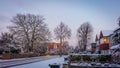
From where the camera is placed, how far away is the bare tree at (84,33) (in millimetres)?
86938

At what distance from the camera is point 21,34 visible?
67.9m

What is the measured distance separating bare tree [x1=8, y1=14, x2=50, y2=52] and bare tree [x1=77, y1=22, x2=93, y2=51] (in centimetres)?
2206

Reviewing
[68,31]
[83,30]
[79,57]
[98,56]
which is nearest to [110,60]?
[98,56]

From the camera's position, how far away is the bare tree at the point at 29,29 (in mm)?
67875

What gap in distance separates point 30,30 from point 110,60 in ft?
151

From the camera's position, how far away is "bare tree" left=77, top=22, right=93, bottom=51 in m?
86.9

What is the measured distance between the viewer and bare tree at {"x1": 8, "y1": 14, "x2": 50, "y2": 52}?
67.9 meters

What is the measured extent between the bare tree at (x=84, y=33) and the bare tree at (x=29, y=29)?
22.1 meters

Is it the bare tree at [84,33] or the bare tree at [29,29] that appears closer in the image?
the bare tree at [29,29]

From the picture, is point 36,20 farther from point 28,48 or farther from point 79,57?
point 79,57

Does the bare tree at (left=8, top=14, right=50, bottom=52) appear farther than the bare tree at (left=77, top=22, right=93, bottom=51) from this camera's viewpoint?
No

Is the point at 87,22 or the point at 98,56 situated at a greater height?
the point at 87,22

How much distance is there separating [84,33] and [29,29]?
28382 millimetres

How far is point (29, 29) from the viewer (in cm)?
6956
